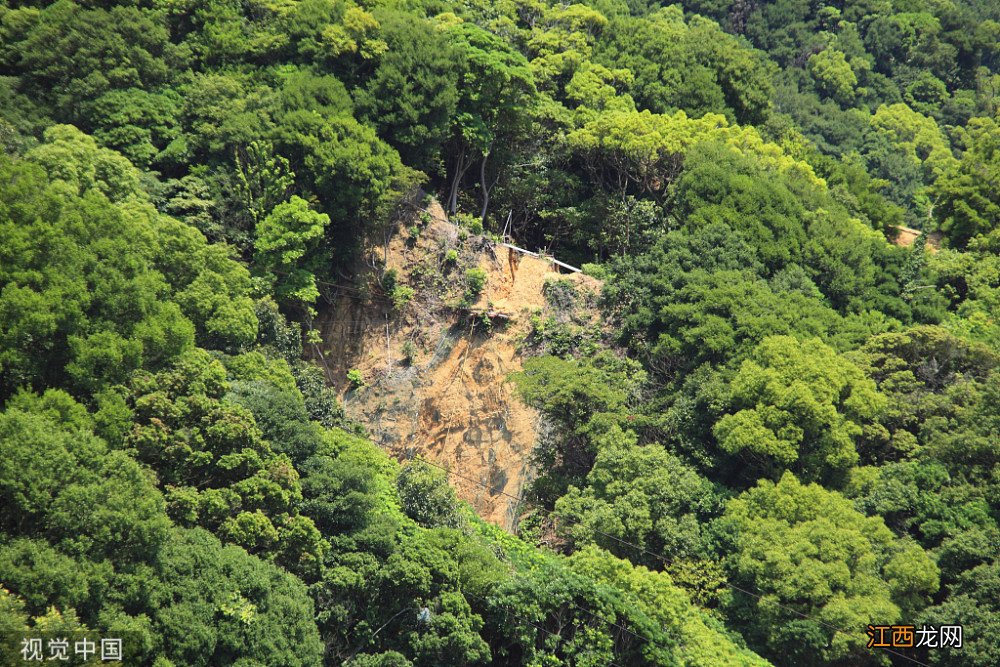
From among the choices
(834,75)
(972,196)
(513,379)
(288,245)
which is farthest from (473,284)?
(834,75)

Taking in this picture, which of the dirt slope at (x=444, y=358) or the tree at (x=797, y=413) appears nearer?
the tree at (x=797, y=413)

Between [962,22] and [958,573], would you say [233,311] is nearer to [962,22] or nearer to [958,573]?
[958,573]

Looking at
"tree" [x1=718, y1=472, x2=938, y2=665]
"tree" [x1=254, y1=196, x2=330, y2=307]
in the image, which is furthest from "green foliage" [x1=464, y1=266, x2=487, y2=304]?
"tree" [x1=718, y1=472, x2=938, y2=665]

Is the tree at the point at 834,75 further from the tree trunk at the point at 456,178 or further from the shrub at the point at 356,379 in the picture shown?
the shrub at the point at 356,379

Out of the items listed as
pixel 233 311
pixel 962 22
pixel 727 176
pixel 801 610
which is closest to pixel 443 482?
pixel 233 311

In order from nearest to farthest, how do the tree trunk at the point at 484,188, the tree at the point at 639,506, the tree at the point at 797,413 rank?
1. the tree at the point at 639,506
2. the tree at the point at 797,413
3. the tree trunk at the point at 484,188

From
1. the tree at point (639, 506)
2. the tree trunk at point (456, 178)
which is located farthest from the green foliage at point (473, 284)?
the tree at point (639, 506)
